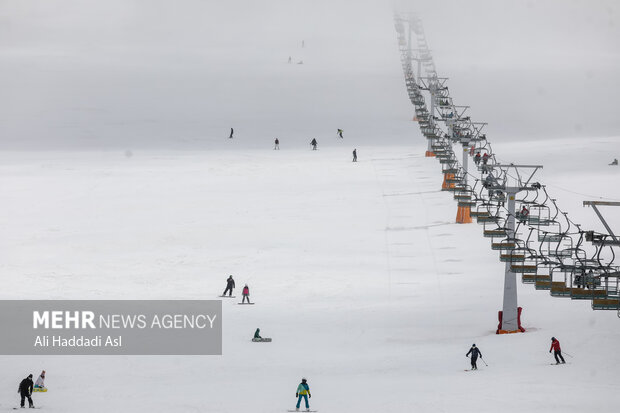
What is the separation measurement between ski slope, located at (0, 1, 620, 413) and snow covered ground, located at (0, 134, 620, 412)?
9 centimetres

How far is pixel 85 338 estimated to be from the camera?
28.2 m

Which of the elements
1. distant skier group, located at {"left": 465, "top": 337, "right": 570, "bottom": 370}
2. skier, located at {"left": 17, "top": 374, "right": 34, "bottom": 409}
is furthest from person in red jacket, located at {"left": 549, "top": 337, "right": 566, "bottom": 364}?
skier, located at {"left": 17, "top": 374, "right": 34, "bottom": 409}

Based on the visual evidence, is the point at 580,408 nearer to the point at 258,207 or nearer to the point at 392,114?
the point at 258,207

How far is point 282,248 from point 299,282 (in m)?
5.67

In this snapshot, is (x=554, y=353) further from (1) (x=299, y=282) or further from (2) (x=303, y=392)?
(1) (x=299, y=282)

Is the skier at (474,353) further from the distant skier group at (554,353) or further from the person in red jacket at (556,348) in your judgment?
the person in red jacket at (556,348)

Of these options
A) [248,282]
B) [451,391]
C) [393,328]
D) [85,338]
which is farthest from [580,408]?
[248,282]

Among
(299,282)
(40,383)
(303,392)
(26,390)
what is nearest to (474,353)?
(303,392)

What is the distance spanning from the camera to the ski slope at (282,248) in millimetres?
23422

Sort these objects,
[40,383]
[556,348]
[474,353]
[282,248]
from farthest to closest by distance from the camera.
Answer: [282,248] < [474,353] < [556,348] < [40,383]

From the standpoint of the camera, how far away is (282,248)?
40.1 metres

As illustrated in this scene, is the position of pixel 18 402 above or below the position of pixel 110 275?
below

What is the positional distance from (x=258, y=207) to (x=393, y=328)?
2100 centimetres

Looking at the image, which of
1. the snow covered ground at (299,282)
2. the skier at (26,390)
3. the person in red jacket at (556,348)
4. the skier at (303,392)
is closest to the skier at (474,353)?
the snow covered ground at (299,282)
